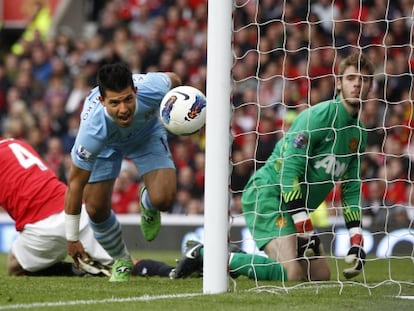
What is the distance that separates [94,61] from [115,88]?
9.77 meters

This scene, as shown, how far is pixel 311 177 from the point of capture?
325 inches

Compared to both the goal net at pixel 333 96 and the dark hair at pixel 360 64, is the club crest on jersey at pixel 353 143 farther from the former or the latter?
the goal net at pixel 333 96

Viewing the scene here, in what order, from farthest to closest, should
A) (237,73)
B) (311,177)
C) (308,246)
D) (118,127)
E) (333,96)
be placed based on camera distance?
(237,73) < (333,96) < (311,177) < (308,246) < (118,127)

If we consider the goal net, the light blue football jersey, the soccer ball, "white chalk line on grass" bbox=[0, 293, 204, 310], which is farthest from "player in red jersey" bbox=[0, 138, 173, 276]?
the goal net

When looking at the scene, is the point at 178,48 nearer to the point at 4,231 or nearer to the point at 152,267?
the point at 4,231

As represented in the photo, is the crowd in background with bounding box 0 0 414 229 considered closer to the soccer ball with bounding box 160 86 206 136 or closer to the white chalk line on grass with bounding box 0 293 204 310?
the soccer ball with bounding box 160 86 206 136

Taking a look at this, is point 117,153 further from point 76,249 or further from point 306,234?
point 306,234

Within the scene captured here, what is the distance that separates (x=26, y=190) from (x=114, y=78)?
186 centimetres

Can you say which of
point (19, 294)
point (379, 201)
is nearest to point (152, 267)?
point (19, 294)

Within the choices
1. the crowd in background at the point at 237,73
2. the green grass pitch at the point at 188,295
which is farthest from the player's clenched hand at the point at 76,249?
the crowd in background at the point at 237,73

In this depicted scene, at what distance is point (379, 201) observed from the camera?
1276cm

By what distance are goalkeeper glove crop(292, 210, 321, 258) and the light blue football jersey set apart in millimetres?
1306

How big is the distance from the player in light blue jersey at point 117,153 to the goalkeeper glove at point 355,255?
54.7 inches

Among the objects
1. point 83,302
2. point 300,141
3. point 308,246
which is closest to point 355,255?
point 308,246
